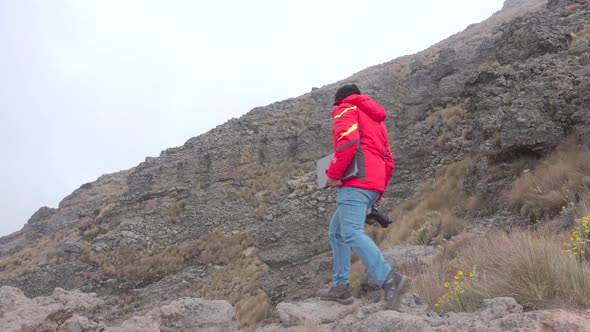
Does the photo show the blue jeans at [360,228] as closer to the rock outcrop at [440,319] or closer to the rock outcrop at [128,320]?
the rock outcrop at [440,319]

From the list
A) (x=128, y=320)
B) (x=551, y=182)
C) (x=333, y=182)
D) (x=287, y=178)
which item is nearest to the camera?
(x=128, y=320)

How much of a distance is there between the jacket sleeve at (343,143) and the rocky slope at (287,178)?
1350mm

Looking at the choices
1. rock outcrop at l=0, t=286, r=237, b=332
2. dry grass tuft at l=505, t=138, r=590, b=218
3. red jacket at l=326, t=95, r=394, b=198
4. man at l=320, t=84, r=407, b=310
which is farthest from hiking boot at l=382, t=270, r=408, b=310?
dry grass tuft at l=505, t=138, r=590, b=218

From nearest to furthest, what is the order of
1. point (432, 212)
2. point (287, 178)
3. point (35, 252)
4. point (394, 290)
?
point (394, 290)
point (432, 212)
point (287, 178)
point (35, 252)

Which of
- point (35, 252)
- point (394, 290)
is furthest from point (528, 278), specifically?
point (35, 252)

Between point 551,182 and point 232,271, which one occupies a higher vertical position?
point 551,182

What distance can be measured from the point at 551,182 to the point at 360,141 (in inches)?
135

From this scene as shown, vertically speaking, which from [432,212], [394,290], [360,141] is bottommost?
[432,212]

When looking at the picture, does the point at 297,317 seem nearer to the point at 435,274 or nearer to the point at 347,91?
the point at 435,274

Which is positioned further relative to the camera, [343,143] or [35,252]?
[35,252]

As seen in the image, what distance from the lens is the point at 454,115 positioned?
36.4ft

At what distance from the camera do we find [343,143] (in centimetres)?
320

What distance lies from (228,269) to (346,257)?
1073 cm

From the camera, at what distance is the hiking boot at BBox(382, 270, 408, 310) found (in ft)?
9.60
